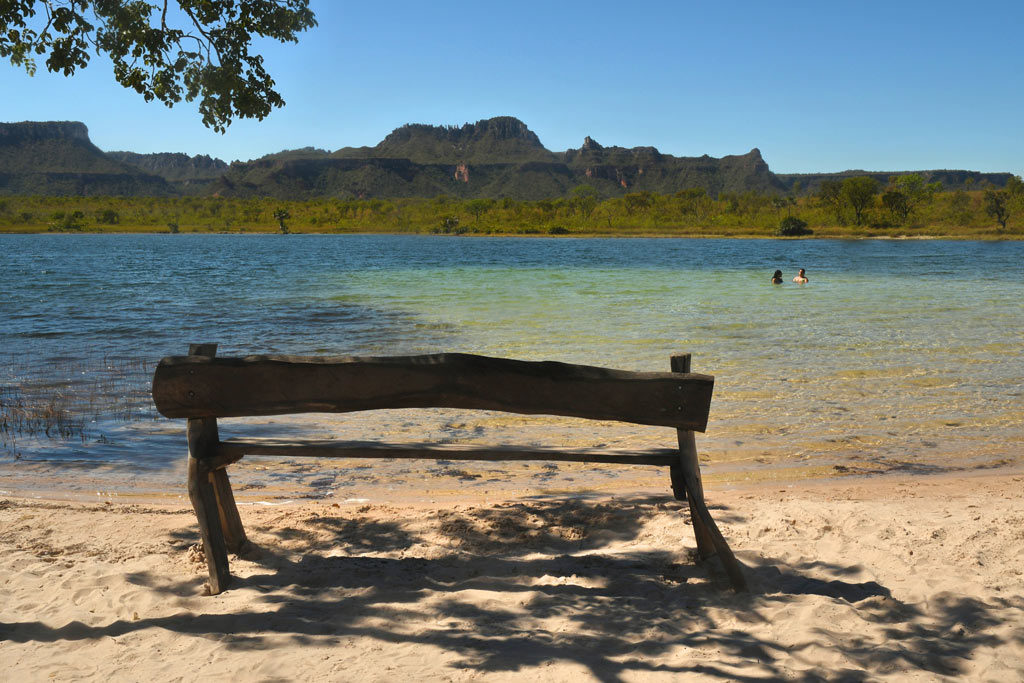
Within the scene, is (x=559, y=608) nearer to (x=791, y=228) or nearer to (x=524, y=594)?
(x=524, y=594)

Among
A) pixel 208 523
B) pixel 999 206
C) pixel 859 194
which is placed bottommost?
pixel 208 523

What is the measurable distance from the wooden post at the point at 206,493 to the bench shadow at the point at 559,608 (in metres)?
0.16

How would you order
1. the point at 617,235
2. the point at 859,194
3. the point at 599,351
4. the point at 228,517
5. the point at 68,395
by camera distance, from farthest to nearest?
the point at 617,235 < the point at 859,194 < the point at 599,351 < the point at 68,395 < the point at 228,517

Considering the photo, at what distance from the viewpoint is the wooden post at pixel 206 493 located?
3.93 metres

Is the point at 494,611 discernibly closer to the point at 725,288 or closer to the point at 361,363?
the point at 361,363

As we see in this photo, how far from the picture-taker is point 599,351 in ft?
46.9

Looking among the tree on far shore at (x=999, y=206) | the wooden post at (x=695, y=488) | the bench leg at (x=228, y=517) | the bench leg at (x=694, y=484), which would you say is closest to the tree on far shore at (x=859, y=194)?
the tree on far shore at (x=999, y=206)

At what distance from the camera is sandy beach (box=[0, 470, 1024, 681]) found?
3230 mm

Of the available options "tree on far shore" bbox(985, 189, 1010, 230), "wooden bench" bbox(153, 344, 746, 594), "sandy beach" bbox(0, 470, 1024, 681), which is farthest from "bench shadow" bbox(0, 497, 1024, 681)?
"tree on far shore" bbox(985, 189, 1010, 230)

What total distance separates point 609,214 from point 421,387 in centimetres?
15777

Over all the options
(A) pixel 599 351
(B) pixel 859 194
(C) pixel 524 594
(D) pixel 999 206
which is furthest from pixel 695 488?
(D) pixel 999 206

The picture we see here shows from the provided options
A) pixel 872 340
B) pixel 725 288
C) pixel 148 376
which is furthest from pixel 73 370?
pixel 725 288

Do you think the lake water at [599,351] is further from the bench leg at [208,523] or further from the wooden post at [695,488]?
the wooden post at [695,488]

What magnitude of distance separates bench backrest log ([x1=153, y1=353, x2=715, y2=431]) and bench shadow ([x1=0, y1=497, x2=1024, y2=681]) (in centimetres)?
98
